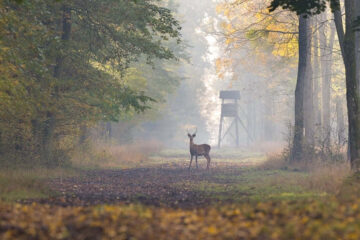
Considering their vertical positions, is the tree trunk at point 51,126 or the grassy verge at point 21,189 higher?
the tree trunk at point 51,126

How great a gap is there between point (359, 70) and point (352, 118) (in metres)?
5.64

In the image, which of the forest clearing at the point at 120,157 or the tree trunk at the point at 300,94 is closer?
the forest clearing at the point at 120,157

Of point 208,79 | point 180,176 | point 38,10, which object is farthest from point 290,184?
point 208,79

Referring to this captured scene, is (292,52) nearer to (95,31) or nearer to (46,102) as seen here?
(95,31)

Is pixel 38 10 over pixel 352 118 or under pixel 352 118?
over

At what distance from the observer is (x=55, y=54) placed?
18047 mm

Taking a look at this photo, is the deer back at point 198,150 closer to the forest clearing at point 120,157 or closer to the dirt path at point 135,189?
the forest clearing at point 120,157

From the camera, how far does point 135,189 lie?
1455 centimetres

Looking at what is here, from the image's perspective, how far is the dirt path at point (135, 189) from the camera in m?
11.1

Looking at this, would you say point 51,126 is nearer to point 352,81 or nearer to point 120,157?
point 120,157

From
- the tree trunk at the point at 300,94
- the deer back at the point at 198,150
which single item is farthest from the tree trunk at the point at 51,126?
the tree trunk at the point at 300,94

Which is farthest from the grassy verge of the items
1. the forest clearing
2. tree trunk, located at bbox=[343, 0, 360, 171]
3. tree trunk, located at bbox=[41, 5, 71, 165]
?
tree trunk, located at bbox=[343, 0, 360, 171]

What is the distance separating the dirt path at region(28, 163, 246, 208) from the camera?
11062 mm

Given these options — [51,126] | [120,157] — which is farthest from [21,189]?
[120,157]
